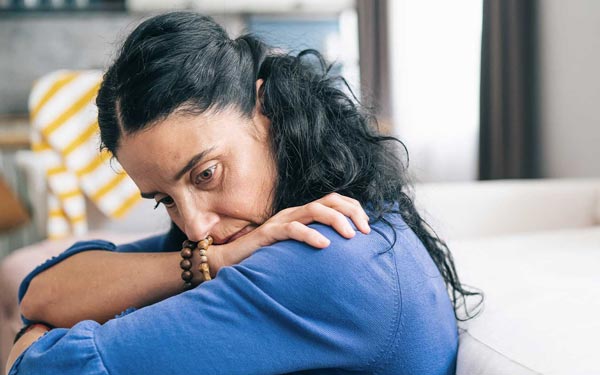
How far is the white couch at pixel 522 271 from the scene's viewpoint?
2.92 ft

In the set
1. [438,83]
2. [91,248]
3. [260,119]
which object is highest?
[260,119]

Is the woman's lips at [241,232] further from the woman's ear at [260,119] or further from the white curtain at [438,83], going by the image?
the white curtain at [438,83]

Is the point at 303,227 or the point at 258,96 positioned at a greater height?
the point at 258,96

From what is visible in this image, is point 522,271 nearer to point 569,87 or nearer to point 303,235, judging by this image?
point 303,235

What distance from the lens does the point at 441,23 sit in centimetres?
334

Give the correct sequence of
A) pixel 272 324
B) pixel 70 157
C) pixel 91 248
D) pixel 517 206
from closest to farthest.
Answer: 1. pixel 272 324
2. pixel 91 248
3. pixel 517 206
4. pixel 70 157

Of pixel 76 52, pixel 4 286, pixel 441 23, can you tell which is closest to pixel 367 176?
pixel 4 286

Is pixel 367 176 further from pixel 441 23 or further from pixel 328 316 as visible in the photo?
pixel 441 23

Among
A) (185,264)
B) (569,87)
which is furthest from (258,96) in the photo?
(569,87)

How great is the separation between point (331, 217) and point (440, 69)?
8.86 ft

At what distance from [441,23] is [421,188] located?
1652 millimetres

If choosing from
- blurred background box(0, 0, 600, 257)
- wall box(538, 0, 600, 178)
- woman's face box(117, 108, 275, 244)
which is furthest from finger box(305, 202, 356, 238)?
wall box(538, 0, 600, 178)

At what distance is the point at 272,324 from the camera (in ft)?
2.51

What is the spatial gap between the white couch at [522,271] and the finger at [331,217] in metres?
0.27
